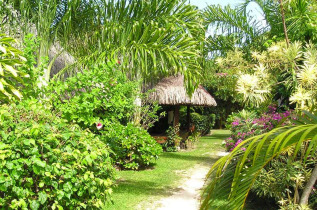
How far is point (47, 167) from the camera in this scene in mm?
3074

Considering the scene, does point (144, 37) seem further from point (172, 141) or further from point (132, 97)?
point (172, 141)

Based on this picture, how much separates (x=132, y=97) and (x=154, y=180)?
1933 millimetres

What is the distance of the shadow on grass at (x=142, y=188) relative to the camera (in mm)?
6270

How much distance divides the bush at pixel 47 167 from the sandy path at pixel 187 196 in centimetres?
221

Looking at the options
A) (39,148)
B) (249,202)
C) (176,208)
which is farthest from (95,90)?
(249,202)

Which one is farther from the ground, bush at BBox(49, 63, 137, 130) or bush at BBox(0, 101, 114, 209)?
bush at BBox(49, 63, 137, 130)

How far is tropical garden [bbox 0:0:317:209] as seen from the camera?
3.02 m

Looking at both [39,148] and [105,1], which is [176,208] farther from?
[105,1]

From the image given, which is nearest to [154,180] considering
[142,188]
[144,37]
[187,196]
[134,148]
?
[142,188]

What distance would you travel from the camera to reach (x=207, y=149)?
41.4ft

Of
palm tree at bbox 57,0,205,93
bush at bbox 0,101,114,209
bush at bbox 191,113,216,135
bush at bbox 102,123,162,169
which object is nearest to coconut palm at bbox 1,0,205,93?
palm tree at bbox 57,0,205,93

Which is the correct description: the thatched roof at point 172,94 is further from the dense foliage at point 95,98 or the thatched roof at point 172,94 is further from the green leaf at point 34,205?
the green leaf at point 34,205

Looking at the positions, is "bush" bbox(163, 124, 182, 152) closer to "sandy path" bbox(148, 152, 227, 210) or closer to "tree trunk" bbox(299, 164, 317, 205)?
"sandy path" bbox(148, 152, 227, 210)

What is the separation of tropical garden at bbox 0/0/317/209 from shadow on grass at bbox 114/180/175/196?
3.7 inches
